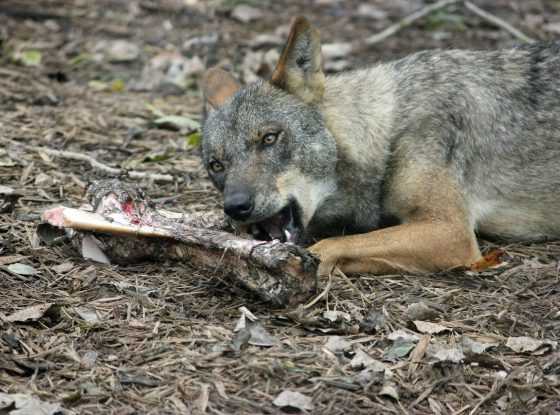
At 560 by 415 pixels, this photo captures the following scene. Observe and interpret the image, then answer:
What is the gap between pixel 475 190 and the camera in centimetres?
616

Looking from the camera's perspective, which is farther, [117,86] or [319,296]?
[117,86]

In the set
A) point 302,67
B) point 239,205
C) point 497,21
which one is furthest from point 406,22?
point 239,205

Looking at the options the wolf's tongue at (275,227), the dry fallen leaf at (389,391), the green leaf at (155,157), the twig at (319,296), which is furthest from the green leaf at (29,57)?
the dry fallen leaf at (389,391)

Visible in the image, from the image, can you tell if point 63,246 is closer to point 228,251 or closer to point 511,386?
point 228,251

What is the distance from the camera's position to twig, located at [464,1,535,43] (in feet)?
34.2

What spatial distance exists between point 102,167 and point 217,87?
1.22m

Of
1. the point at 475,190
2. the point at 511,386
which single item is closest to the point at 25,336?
the point at 511,386

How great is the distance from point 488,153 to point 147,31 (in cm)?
620

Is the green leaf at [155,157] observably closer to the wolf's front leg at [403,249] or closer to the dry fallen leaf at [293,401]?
the wolf's front leg at [403,249]

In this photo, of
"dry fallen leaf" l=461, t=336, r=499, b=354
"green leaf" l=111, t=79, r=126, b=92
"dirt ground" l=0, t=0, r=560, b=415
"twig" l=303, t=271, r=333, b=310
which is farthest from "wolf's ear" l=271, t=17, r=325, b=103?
"green leaf" l=111, t=79, r=126, b=92

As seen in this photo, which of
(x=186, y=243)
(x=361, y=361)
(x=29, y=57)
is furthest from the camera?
(x=29, y=57)

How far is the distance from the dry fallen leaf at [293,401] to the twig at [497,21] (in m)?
7.41

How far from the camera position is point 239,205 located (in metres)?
5.23

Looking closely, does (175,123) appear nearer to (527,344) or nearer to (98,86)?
(98,86)
